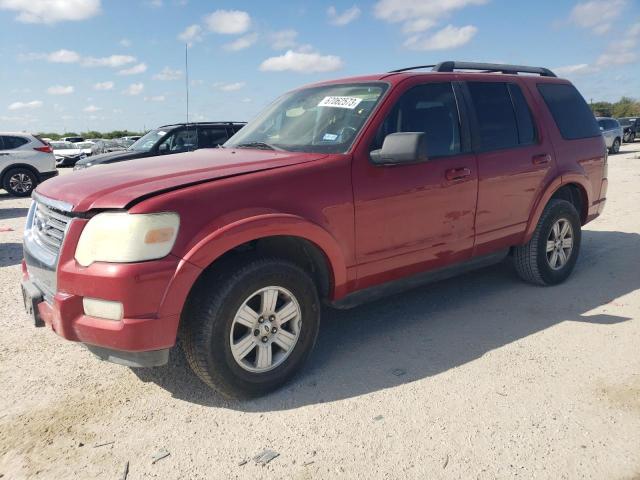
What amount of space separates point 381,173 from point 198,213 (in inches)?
50.7

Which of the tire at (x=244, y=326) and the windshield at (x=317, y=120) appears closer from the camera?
the tire at (x=244, y=326)

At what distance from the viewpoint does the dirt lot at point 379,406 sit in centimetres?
252

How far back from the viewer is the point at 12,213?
10.7 metres

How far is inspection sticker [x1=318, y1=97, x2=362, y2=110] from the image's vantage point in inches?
146

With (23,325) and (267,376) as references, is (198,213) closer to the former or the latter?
(267,376)

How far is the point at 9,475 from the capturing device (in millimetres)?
2490

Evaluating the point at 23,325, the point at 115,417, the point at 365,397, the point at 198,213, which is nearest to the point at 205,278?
the point at 198,213

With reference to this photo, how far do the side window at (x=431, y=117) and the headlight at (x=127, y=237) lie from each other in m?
1.59

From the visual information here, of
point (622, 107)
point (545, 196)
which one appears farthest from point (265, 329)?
point (622, 107)

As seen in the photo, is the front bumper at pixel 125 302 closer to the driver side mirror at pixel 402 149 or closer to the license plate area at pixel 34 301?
the license plate area at pixel 34 301

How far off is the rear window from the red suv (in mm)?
67

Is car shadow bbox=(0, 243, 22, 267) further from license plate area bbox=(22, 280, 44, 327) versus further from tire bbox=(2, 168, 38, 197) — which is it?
tire bbox=(2, 168, 38, 197)

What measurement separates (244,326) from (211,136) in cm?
900

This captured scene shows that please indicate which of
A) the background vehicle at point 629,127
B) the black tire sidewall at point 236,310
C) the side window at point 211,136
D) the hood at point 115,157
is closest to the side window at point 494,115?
the black tire sidewall at point 236,310
